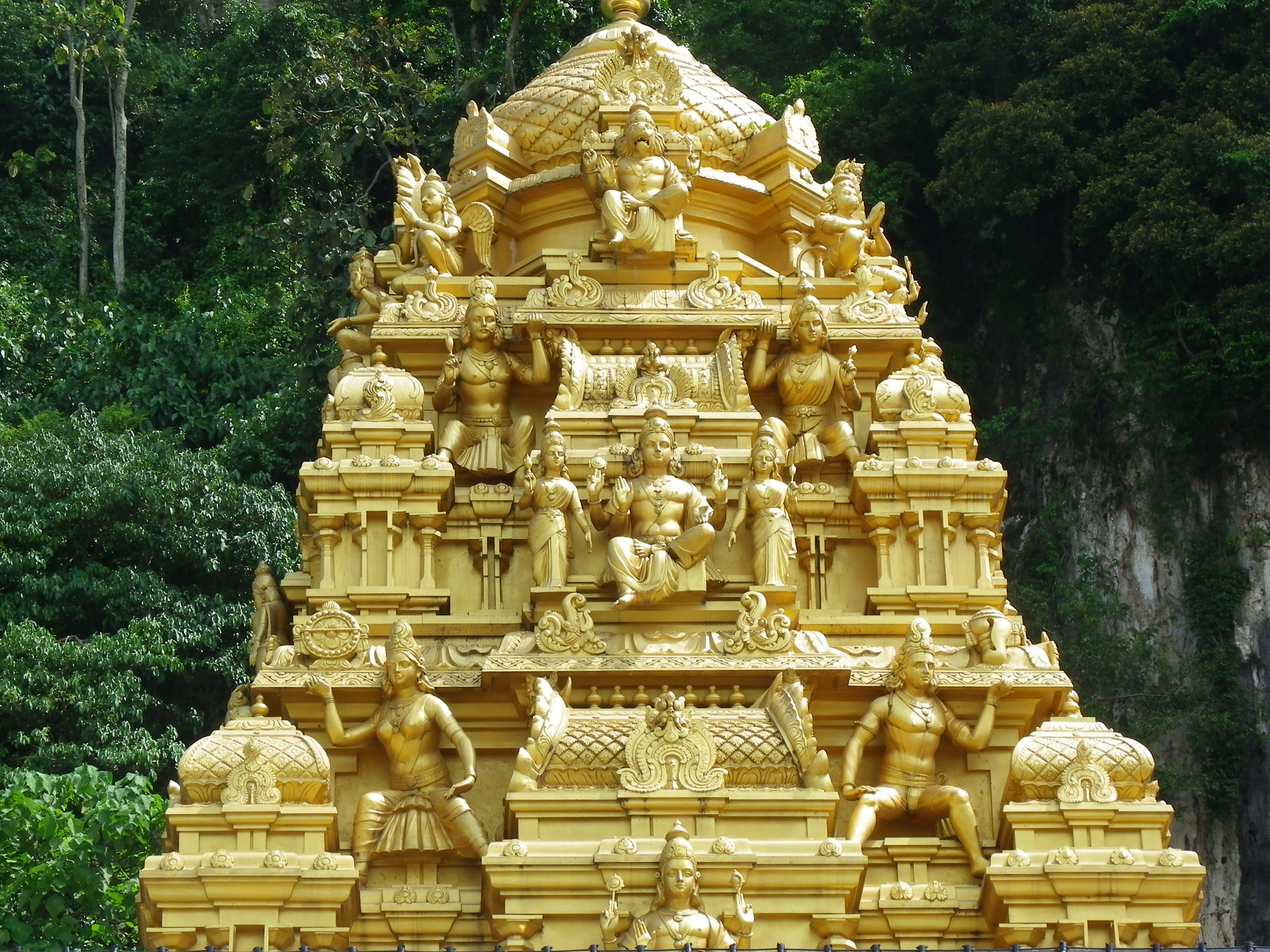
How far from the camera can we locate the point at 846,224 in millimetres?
24078

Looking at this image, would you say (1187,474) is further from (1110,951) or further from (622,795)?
(1110,951)

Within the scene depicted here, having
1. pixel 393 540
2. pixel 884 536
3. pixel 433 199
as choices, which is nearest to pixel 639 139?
pixel 433 199

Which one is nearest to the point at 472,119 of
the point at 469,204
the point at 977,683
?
the point at 469,204

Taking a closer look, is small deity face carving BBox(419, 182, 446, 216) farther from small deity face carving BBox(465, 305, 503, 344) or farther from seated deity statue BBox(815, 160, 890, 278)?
seated deity statue BBox(815, 160, 890, 278)

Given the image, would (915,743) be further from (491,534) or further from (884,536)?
(491,534)

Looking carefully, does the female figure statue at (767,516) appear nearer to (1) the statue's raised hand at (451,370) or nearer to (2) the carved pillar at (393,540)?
(2) the carved pillar at (393,540)

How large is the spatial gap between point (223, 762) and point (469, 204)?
7797 millimetres

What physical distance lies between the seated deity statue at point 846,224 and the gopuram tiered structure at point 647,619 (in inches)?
1.6

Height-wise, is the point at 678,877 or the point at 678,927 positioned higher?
the point at 678,877

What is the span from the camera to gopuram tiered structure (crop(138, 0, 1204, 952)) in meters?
18.2

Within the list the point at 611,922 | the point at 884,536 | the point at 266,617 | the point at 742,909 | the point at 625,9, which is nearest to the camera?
the point at 611,922

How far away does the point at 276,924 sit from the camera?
18.0 metres

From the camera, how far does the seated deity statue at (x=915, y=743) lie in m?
19.4

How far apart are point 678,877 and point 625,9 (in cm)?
1263
